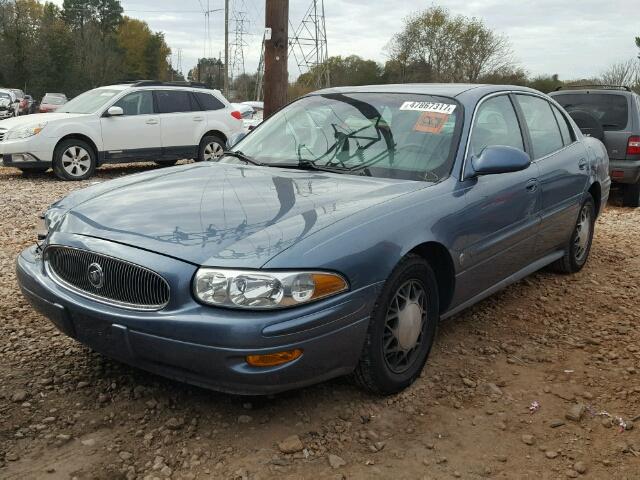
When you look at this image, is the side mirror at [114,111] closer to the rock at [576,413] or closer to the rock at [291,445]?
the rock at [291,445]

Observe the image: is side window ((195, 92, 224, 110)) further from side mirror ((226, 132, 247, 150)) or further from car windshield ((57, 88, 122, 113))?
side mirror ((226, 132, 247, 150))

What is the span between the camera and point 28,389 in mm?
3160

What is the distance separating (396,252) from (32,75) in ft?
177

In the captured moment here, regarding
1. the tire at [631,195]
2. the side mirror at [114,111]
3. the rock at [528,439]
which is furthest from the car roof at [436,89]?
the side mirror at [114,111]

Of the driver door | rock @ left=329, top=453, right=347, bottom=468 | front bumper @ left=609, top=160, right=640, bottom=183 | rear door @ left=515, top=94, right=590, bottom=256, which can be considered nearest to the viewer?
rock @ left=329, top=453, right=347, bottom=468

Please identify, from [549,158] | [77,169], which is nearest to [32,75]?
[77,169]

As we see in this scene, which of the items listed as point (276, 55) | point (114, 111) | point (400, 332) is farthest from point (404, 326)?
point (114, 111)

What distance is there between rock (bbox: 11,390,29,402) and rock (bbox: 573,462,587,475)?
2.49 metres

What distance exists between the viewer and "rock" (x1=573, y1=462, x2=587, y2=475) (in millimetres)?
Result: 2630

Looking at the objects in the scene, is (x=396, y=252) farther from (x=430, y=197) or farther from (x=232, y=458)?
(x=232, y=458)

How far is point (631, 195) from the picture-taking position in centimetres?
895

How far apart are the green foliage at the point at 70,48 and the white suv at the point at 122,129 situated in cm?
4360

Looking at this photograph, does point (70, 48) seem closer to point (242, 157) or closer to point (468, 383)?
point (242, 157)

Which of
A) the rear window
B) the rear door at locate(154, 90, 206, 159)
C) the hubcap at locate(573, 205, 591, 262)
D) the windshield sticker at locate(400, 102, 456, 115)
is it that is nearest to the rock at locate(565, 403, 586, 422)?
the windshield sticker at locate(400, 102, 456, 115)
